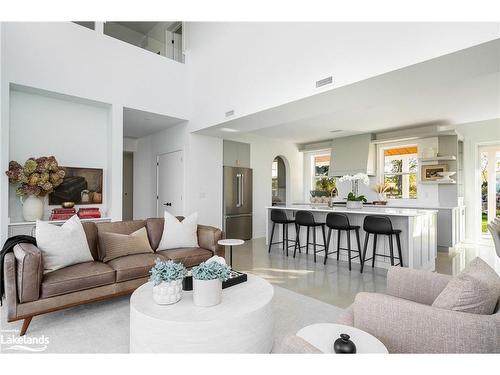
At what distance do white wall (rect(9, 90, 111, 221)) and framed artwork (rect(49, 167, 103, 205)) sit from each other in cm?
→ 10

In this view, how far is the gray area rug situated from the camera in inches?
86.4

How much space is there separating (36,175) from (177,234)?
7.30ft

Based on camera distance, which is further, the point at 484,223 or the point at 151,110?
the point at 484,223

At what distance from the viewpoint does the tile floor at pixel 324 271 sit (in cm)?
345

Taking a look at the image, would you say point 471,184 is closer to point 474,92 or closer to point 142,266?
point 474,92

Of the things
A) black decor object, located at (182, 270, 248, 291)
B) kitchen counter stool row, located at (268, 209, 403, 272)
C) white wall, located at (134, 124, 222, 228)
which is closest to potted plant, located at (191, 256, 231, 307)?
black decor object, located at (182, 270, 248, 291)

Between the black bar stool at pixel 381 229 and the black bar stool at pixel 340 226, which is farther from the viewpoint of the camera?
the black bar stool at pixel 340 226

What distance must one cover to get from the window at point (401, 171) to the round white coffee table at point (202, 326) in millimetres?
6047

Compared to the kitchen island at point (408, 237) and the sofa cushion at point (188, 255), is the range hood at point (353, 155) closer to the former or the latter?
the kitchen island at point (408, 237)

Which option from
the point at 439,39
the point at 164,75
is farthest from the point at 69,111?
the point at 439,39

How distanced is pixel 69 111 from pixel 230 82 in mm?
2742

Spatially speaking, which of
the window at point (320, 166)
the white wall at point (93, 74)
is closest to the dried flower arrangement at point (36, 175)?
the white wall at point (93, 74)

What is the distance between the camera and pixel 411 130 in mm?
6406

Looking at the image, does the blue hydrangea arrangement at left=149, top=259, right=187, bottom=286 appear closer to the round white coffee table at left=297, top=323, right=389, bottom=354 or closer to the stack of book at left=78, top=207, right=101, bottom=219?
the round white coffee table at left=297, top=323, right=389, bottom=354
